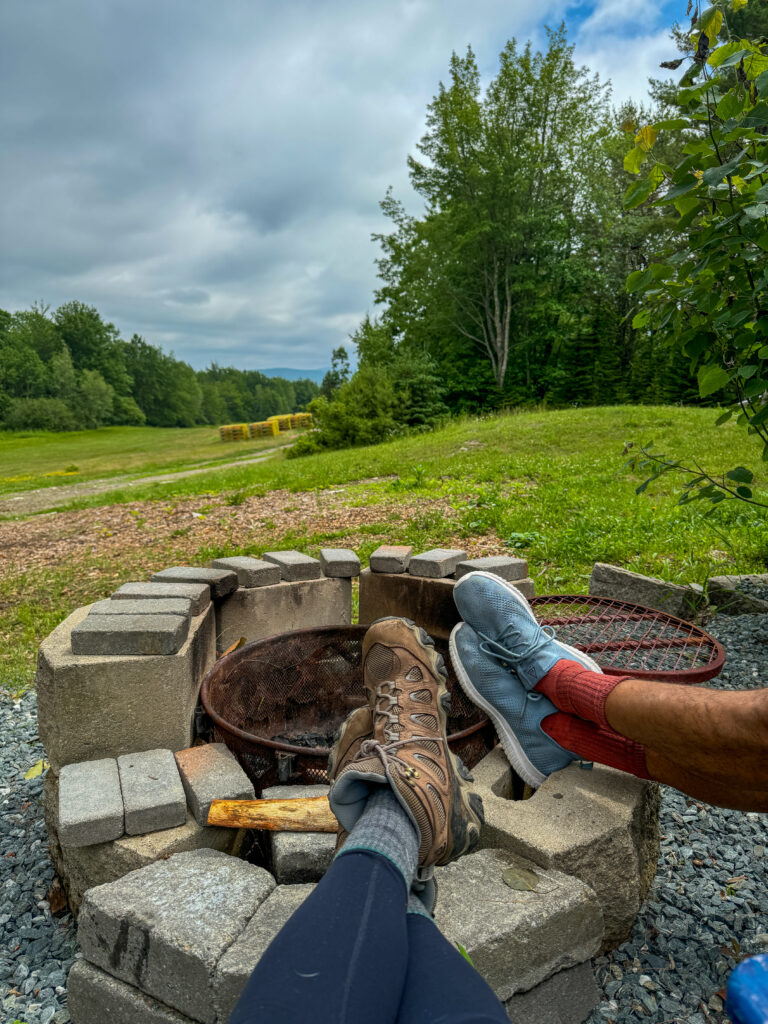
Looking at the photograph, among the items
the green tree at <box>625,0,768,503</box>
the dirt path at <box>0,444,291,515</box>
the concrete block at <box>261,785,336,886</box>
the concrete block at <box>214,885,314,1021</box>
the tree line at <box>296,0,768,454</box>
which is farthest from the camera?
the tree line at <box>296,0,768,454</box>

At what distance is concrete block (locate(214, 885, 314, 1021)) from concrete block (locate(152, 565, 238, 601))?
1272mm

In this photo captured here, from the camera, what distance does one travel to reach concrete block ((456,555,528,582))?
2381mm

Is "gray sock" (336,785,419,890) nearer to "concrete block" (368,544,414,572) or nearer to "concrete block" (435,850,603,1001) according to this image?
"concrete block" (435,850,603,1001)

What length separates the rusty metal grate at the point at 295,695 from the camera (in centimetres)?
183

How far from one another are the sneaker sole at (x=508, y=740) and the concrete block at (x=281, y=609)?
814 millimetres

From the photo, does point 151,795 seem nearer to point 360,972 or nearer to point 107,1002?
point 107,1002

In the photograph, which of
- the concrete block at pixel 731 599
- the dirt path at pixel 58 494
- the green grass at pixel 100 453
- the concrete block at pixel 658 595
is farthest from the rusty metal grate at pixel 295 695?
the green grass at pixel 100 453

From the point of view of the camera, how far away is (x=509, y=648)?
182 centimetres

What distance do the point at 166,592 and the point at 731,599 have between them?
294 centimetres

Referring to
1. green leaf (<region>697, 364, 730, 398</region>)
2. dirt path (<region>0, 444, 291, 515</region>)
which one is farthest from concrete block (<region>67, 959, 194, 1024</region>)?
dirt path (<region>0, 444, 291, 515</region>)

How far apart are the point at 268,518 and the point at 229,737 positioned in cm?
465

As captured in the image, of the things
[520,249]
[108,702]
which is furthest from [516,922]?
[520,249]

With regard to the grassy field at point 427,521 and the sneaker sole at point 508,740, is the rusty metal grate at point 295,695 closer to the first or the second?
the sneaker sole at point 508,740

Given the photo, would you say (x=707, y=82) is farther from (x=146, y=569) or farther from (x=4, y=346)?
(x=4, y=346)
